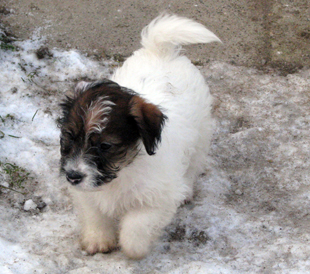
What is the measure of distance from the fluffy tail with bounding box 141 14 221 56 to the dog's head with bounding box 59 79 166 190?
113 centimetres

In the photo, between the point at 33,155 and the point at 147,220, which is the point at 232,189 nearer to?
the point at 147,220

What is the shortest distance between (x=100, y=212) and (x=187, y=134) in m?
1.09

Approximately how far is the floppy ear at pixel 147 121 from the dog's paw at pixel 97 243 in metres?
1.12

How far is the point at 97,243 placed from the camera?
12.8ft

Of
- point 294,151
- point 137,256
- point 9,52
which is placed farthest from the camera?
point 9,52

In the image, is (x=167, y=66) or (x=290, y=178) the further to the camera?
(x=290, y=178)

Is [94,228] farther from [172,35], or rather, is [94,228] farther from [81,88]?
[172,35]

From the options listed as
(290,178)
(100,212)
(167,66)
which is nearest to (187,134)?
(167,66)

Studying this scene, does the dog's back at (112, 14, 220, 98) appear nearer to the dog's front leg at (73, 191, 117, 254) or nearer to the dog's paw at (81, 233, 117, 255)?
the dog's front leg at (73, 191, 117, 254)

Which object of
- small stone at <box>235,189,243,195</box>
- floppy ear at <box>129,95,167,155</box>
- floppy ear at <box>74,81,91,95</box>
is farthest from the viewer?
small stone at <box>235,189,243,195</box>

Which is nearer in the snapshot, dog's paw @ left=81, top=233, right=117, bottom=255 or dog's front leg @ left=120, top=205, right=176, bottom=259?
dog's front leg @ left=120, top=205, right=176, bottom=259

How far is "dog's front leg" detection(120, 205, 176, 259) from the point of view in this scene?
11.8 feet

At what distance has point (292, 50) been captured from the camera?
22.5 ft

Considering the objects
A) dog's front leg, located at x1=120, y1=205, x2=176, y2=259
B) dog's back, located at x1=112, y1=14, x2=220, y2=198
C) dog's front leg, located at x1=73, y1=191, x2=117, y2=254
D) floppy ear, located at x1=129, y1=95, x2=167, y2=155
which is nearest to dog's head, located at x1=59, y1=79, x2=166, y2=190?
floppy ear, located at x1=129, y1=95, x2=167, y2=155
